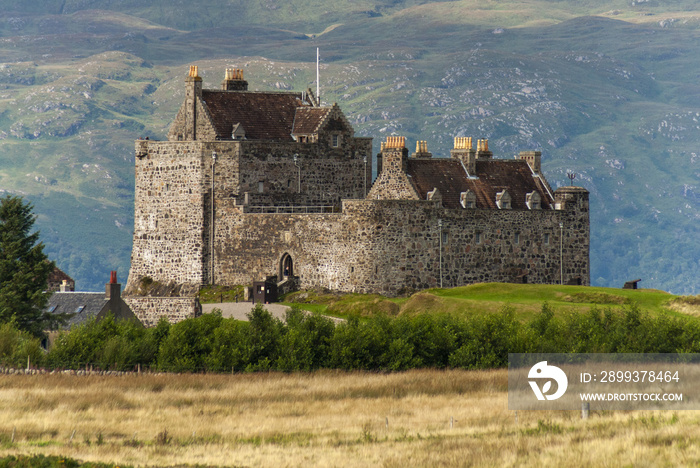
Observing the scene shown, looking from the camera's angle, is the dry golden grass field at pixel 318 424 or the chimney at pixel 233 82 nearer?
the dry golden grass field at pixel 318 424

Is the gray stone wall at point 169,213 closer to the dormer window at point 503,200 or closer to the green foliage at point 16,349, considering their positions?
Answer: the dormer window at point 503,200

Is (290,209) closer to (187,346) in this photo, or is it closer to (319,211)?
(319,211)

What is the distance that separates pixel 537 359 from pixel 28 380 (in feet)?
97.4

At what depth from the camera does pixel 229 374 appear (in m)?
74.3

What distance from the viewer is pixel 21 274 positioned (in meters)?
89.4

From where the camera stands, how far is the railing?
10481cm

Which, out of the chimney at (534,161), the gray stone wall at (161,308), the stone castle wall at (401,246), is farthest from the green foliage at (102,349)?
the chimney at (534,161)

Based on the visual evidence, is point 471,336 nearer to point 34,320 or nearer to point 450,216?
point 450,216

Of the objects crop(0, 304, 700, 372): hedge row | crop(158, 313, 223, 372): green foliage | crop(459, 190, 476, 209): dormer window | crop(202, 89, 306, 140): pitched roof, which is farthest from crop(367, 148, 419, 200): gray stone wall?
crop(158, 313, 223, 372): green foliage

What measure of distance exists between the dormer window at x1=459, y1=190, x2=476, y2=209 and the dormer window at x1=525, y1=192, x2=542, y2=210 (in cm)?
542

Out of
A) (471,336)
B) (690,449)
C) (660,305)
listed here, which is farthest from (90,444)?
(660,305)

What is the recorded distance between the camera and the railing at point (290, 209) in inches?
4126

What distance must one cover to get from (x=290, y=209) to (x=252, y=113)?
9.31 m

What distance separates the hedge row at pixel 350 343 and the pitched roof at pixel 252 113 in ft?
99.4
